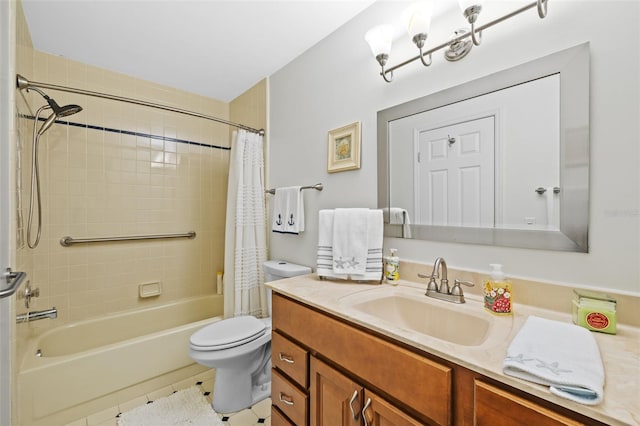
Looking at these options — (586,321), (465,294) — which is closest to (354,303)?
(465,294)

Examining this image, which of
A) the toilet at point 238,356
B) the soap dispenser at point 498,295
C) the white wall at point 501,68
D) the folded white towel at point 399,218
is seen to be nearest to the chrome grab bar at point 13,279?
the toilet at point 238,356

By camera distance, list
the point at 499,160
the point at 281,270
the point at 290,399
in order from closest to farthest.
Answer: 1. the point at 499,160
2. the point at 290,399
3. the point at 281,270

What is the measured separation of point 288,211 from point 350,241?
649 millimetres

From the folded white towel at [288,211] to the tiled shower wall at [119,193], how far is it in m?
1.03

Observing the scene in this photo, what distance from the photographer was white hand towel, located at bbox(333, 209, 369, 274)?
52.6 inches

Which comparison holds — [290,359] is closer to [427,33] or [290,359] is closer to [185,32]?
[427,33]

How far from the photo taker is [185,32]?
1.69 meters

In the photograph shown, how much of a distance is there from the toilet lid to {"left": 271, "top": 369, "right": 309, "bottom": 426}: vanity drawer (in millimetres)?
397

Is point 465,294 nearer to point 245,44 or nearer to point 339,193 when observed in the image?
point 339,193

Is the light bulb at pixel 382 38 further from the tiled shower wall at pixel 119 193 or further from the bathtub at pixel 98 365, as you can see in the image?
Result: the bathtub at pixel 98 365

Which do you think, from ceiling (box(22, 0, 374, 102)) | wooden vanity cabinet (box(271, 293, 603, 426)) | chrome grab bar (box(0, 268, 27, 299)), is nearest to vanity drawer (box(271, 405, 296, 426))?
wooden vanity cabinet (box(271, 293, 603, 426))

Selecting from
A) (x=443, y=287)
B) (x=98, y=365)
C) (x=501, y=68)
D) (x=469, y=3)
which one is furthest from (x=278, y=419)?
(x=469, y=3)

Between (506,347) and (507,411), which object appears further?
(506,347)

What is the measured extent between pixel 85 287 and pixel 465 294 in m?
2.55
